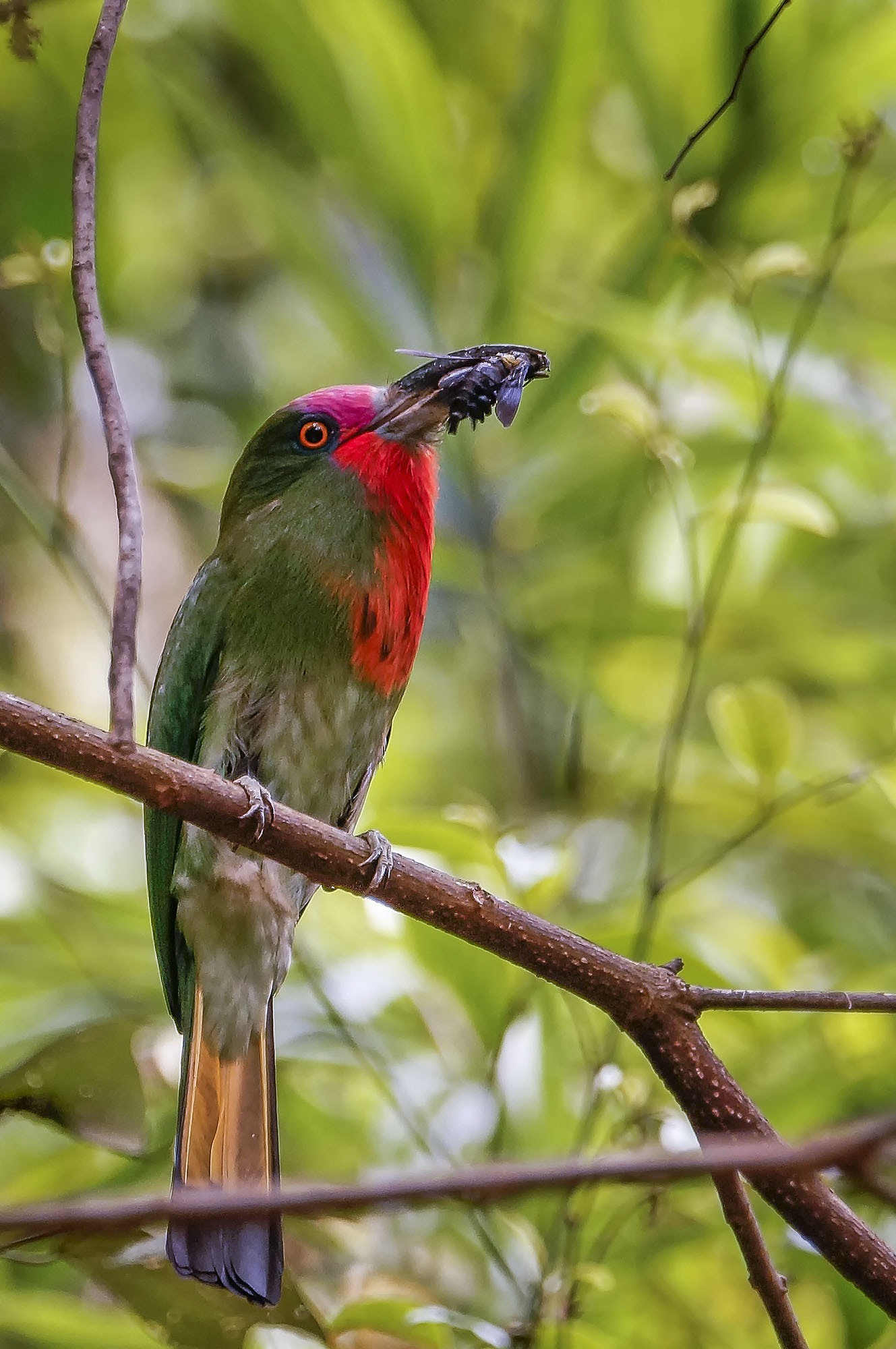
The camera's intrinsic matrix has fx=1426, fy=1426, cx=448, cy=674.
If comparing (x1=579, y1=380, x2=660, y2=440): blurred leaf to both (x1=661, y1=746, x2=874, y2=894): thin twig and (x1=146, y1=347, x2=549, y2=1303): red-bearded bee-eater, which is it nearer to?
(x1=146, y1=347, x2=549, y2=1303): red-bearded bee-eater

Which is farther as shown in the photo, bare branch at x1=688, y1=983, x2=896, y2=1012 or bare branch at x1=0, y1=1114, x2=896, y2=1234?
bare branch at x1=688, y1=983, x2=896, y2=1012

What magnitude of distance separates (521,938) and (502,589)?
1663 millimetres

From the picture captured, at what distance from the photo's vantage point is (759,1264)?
1.30 meters

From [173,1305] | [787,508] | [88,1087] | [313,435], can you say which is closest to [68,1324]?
[173,1305]

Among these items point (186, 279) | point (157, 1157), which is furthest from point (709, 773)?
point (186, 279)

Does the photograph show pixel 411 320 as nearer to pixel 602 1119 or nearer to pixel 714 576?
pixel 714 576

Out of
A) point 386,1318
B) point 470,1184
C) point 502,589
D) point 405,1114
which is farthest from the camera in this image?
point 502,589

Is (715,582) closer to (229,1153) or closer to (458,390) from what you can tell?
→ (458,390)

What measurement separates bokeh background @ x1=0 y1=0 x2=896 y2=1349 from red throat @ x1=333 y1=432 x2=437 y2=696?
0.27 m

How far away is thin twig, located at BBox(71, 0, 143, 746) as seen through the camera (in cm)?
127

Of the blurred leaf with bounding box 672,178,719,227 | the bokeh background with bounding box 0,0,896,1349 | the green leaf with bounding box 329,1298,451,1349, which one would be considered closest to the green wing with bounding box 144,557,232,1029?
the bokeh background with bounding box 0,0,896,1349

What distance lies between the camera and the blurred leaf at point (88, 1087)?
158 cm

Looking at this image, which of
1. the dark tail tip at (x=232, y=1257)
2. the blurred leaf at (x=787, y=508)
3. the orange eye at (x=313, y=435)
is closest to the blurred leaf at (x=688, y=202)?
the blurred leaf at (x=787, y=508)

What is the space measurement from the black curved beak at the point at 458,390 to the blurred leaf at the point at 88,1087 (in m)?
0.90
